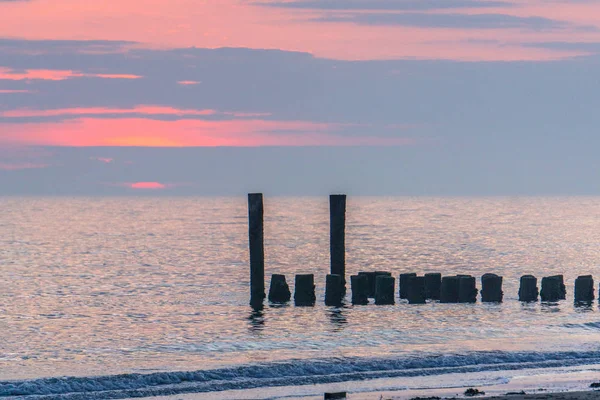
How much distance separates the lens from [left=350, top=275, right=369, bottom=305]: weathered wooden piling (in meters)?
28.0

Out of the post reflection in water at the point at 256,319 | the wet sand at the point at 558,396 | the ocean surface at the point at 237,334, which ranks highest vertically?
the wet sand at the point at 558,396

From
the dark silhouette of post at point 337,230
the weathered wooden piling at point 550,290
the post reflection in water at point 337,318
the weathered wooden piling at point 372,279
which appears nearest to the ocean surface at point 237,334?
the post reflection in water at point 337,318

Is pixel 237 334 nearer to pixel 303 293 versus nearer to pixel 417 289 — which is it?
pixel 303 293

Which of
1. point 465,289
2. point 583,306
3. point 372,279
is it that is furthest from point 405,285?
point 583,306

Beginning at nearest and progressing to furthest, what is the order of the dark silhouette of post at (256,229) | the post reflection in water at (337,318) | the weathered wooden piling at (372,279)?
the post reflection in water at (337,318) < the dark silhouette of post at (256,229) < the weathered wooden piling at (372,279)

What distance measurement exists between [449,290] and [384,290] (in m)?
1.89

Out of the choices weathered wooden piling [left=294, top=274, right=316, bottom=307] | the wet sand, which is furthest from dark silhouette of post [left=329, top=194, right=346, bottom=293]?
the wet sand

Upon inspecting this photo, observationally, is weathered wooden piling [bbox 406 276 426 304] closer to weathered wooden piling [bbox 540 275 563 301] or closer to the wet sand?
weathered wooden piling [bbox 540 275 563 301]

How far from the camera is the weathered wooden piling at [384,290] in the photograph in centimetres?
2750

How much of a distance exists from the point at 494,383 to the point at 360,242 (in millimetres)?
48912

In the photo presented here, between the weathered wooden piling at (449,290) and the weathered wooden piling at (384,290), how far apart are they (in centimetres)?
145

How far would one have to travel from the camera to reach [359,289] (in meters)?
28.0

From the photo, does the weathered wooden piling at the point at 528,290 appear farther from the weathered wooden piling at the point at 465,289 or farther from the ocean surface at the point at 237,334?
the weathered wooden piling at the point at 465,289

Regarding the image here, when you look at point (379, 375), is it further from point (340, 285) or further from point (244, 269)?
point (244, 269)
